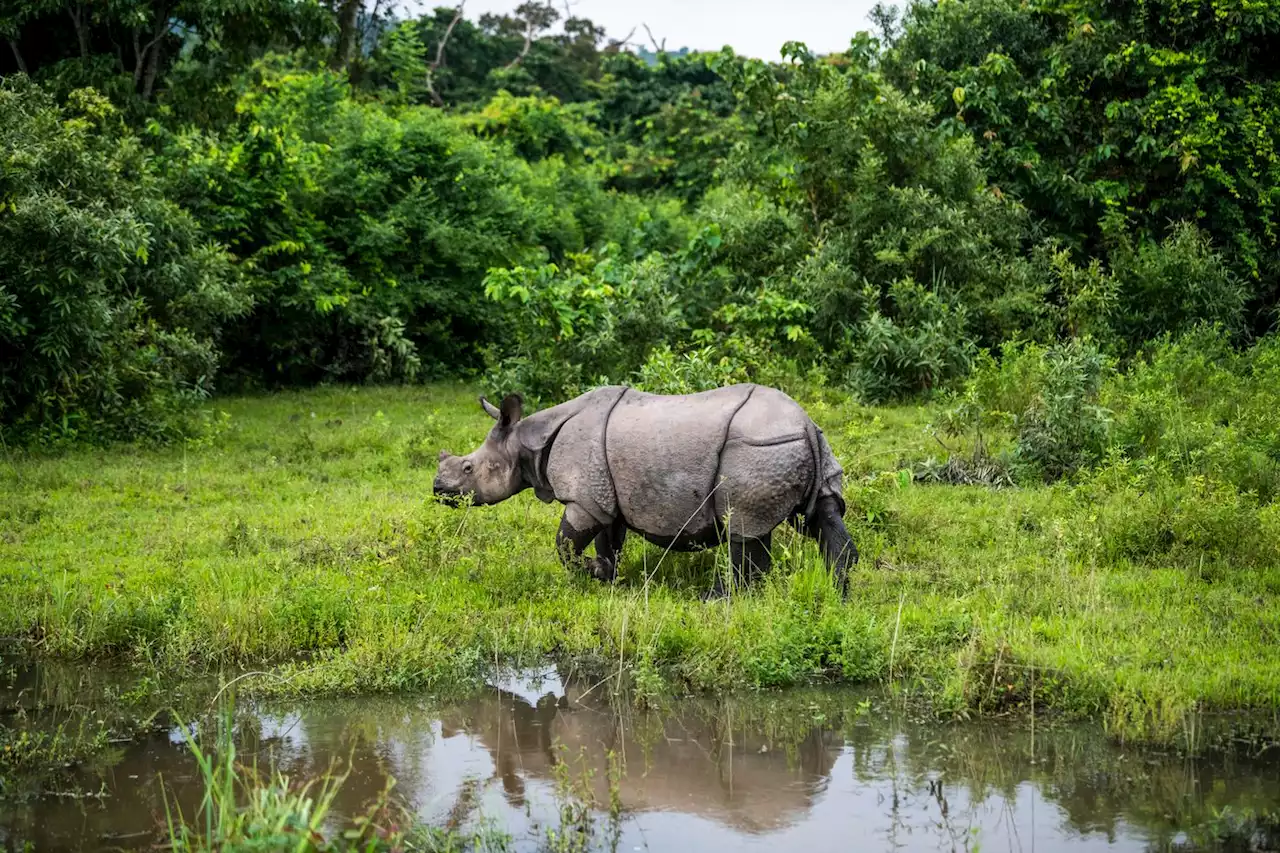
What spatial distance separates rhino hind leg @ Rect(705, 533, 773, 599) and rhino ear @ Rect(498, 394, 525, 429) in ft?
5.83

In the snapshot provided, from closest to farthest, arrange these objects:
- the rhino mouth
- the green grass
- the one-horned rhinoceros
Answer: the green grass < the one-horned rhinoceros < the rhino mouth

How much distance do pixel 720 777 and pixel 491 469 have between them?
3.61m

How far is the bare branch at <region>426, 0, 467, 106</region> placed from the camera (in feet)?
112

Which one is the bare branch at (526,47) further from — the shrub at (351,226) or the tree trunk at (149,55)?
the tree trunk at (149,55)

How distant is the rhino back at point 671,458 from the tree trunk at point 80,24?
11.7 meters

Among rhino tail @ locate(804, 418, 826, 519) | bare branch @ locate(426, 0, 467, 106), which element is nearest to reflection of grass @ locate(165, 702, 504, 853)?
rhino tail @ locate(804, 418, 826, 519)

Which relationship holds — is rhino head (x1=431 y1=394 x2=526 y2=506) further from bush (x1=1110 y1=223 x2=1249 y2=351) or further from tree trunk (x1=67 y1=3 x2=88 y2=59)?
tree trunk (x1=67 y1=3 x2=88 y2=59)

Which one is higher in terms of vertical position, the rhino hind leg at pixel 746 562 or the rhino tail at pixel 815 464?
the rhino tail at pixel 815 464

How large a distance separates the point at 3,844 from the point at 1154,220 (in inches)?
670

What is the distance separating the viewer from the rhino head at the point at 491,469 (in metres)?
9.27

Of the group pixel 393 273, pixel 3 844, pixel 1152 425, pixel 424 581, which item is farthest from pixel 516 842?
pixel 393 273

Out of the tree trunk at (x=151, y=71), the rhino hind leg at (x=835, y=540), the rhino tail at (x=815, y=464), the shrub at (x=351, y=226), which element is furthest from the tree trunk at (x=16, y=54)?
the rhino hind leg at (x=835, y=540)

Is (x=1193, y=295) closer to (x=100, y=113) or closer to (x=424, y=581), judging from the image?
(x=424, y=581)

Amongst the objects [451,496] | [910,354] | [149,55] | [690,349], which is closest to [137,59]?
[149,55]
